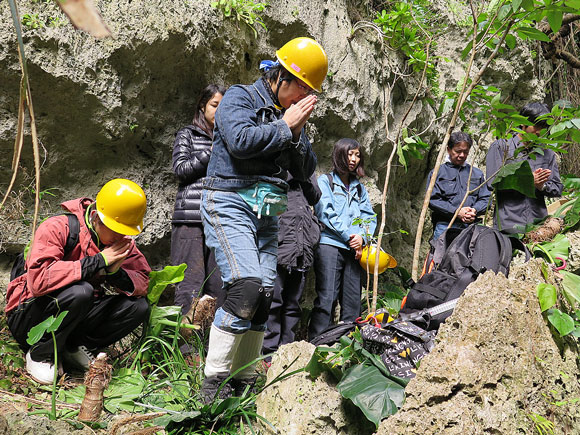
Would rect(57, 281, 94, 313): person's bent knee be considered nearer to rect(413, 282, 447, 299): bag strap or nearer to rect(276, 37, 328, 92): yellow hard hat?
rect(276, 37, 328, 92): yellow hard hat

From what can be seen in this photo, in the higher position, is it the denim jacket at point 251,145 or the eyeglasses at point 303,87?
the eyeglasses at point 303,87

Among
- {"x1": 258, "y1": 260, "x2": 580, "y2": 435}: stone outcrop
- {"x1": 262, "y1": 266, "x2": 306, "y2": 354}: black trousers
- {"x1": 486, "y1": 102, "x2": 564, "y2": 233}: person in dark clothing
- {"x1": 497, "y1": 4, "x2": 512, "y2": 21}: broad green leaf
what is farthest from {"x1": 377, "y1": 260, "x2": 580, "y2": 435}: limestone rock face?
{"x1": 486, "y1": 102, "x2": 564, "y2": 233}: person in dark clothing

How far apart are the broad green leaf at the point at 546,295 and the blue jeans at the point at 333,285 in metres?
1.76

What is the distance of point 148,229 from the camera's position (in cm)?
386

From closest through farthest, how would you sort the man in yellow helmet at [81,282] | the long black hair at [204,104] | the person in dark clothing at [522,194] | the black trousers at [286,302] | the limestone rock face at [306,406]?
the limestone rock face at [306,406] < the man in yellow helmet at [81,282] < the black trousers at [286,302] < the long black hair at [204,104] < the person in dark clothing at [522,194]

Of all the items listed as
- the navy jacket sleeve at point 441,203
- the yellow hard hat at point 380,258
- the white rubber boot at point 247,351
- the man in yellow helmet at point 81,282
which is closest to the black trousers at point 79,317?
the man in yellow helmet at point 81,282

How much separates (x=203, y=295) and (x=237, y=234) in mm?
1162

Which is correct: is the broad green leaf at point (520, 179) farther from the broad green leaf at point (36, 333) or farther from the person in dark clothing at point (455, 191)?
the broad green leaf at point (36, 333)

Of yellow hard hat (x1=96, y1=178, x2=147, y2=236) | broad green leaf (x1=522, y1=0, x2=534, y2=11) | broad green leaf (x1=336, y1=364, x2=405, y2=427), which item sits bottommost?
broad green leaf (x1=336, y1=364, x2=405, y2=427)

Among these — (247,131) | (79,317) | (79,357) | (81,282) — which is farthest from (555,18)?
(79,357)

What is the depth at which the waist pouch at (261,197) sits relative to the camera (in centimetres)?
248

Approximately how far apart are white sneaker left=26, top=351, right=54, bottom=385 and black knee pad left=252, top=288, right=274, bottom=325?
3.72 ft

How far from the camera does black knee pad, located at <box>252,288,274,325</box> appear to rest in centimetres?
245

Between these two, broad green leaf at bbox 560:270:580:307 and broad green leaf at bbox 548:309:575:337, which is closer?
broad green leaf at bbox 548:309:575:337
